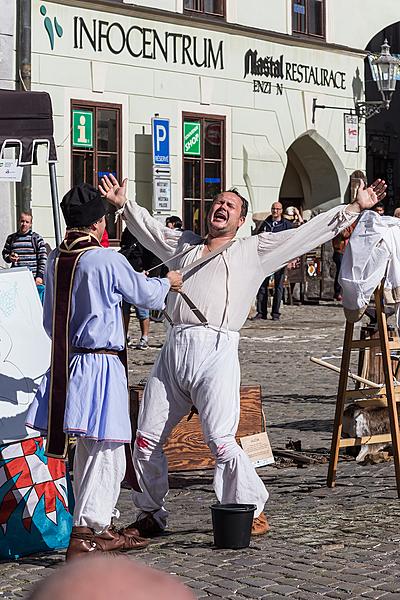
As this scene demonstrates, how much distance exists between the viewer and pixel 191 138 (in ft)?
76.9

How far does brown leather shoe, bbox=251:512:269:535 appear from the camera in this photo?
239 inches

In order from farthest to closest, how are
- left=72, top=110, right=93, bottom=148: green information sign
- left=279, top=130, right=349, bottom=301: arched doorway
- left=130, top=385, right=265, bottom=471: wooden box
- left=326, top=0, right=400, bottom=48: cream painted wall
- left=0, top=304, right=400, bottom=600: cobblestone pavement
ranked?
left=326, top=0, right=400, bottom=48: cream painted wall → left=279, top=130, right=349, bottom=301: arched doorway → left=72, top=110, right=93, bottom=148: green information sign → left=130, top=385, right=265, bottom=471: wooden box → left=0, top=304, right=400, bottom=600: cobblestone pavement

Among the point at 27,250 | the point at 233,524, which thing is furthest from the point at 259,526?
the point at 27,250

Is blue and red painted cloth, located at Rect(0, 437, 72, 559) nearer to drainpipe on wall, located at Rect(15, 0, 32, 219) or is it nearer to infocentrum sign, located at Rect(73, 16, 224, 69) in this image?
drainpipe on wall, located at Rect(15, 0, 32, 219)

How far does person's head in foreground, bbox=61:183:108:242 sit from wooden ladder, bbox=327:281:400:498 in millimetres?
2048

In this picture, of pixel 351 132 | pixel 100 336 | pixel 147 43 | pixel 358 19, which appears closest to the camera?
pixel 100 336

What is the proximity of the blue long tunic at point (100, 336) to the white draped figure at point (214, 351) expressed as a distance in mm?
532

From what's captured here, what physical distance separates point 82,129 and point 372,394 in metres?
14.7

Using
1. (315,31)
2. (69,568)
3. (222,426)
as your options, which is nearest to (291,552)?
(222,426)

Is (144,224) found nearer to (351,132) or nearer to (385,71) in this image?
(385,71)

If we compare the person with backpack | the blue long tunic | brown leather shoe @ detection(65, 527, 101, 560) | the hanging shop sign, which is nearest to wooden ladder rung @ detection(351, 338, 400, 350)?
the blue long tunic

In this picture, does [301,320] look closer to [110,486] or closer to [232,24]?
[232,24]

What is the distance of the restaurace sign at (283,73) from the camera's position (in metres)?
24.5

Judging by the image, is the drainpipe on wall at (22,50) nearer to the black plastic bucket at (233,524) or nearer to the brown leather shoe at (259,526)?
the brown leather shoe at (259,526)
